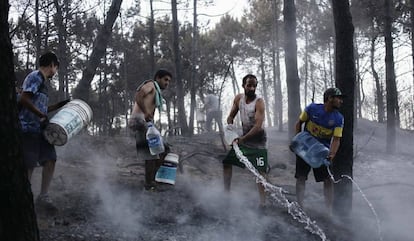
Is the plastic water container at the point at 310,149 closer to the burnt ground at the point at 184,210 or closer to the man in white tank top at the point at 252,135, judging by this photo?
the man in white tank top at the point at 252,135

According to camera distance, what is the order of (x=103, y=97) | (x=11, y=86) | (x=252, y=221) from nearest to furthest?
1. (x=11, y=86)
2. (x=252, y=221)
3. (x=103, y=97)

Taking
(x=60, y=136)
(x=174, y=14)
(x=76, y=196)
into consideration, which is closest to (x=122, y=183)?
(x=76, y=196)

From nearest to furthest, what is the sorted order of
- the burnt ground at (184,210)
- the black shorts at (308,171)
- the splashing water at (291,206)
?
1. the burnt ground at (184,210)
2. the splashing water at (291,206)
3. the black shorts at (308,171)

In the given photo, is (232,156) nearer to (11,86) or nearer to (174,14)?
(11,86)

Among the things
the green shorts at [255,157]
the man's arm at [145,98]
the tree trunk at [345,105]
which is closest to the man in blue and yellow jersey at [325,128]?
the tree trunk at [345,105]

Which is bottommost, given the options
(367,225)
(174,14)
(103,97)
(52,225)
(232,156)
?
(367,225)

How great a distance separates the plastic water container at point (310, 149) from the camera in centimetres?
468

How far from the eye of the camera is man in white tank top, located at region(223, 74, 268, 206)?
15.8ft

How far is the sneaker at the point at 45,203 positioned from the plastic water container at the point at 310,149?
278 cm

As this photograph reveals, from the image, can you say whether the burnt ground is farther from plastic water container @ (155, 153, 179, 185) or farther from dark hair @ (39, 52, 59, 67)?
dark hair @ (39, 52, 59, 67)

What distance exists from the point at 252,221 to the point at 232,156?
0.84m

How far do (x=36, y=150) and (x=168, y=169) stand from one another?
1.53 metres

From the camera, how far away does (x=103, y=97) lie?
2345 cm

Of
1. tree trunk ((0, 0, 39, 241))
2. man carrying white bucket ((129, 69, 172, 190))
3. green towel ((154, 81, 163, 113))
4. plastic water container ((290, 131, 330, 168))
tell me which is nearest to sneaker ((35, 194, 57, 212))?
man carrying white bucket ((129, 69, 172, 190))
